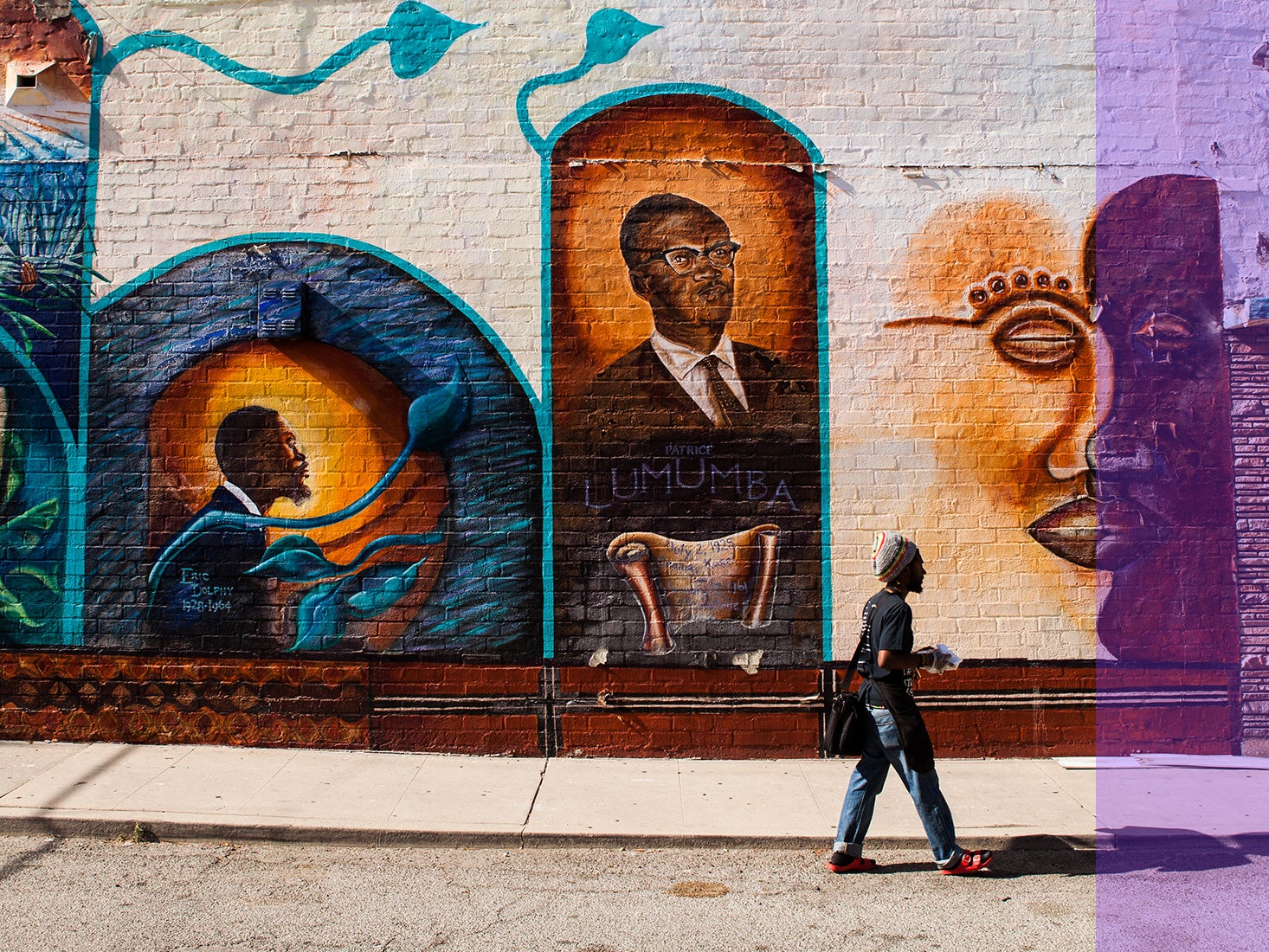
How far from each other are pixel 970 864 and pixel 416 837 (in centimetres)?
290

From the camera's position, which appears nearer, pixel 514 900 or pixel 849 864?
pixel 514 900

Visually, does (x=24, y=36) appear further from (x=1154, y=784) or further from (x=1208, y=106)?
(x=1154, y=784)

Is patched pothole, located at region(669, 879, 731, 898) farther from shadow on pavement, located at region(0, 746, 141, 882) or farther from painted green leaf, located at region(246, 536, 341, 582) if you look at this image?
painted green leaf, located at region(246, 536, 341, 582)

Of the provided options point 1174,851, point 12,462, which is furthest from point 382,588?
point 1174,851

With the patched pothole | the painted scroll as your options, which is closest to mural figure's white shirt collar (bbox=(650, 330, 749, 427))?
the painted scroll

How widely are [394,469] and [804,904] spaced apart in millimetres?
3988

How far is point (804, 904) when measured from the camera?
4730 millimetres

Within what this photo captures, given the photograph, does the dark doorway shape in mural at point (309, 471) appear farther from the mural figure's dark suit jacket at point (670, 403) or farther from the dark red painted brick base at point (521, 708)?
the mural figure's dark suit jacket at point (670, 403)

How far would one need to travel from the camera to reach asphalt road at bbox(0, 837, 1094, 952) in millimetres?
4312

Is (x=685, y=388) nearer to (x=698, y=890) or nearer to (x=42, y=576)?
(x=698, y=890)

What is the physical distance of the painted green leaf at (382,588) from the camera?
23.1ft

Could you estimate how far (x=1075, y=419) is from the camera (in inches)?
282

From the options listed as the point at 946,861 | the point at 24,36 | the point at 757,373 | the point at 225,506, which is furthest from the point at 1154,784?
the point at 24,36

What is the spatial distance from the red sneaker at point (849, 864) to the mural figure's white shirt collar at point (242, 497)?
14.7 ft
